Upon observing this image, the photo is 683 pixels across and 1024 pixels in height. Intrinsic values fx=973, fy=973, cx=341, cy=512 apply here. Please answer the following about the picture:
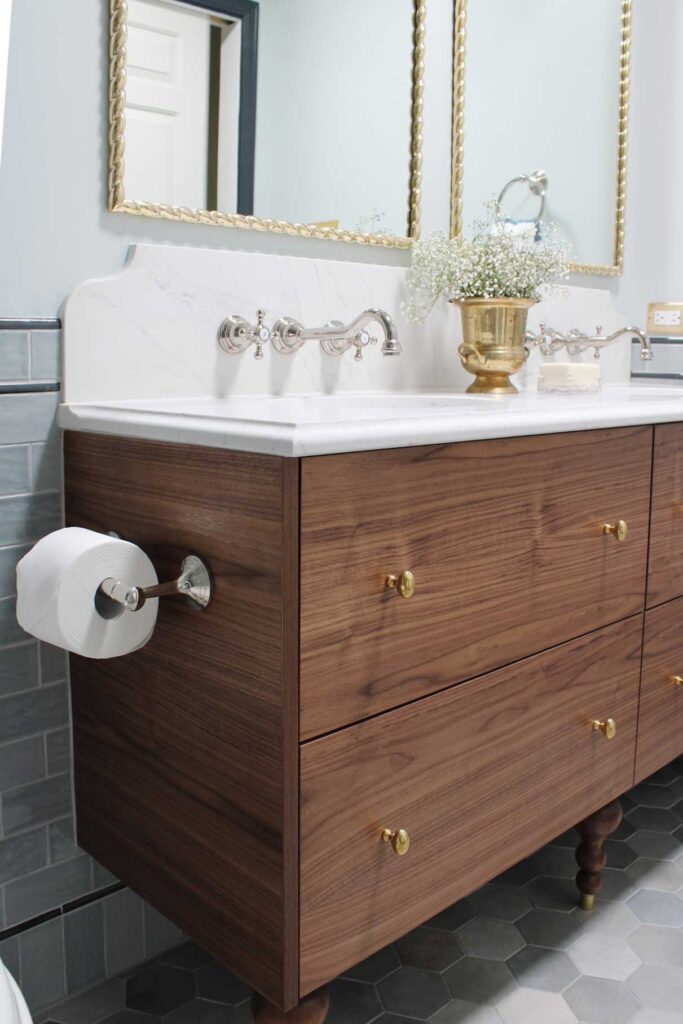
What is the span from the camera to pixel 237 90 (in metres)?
1.43

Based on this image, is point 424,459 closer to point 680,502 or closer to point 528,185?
point 680,502

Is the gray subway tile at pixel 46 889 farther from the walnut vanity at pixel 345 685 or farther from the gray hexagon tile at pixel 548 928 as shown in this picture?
the gray hexagon tile at pixel 548 928

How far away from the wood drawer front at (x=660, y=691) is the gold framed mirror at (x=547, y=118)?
0.80 meters

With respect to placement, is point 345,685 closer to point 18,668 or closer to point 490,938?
point 18,668

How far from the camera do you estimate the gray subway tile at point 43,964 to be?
52.8 inches

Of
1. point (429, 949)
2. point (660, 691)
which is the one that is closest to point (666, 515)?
point (660, 691)

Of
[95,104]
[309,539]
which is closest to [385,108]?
[95,104]

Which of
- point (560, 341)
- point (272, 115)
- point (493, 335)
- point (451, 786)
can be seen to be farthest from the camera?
point (560, 341)

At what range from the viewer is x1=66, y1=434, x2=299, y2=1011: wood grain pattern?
0.97 m

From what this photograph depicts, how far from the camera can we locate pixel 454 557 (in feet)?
3.70

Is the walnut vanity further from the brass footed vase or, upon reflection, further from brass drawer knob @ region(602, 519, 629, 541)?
the brass footed vase

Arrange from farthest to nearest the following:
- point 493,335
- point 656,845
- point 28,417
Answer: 1. point 656,845
2. point 493,335
3. point 28,417

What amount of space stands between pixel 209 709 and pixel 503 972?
0.73 m

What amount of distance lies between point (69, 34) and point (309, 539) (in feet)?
2.56
